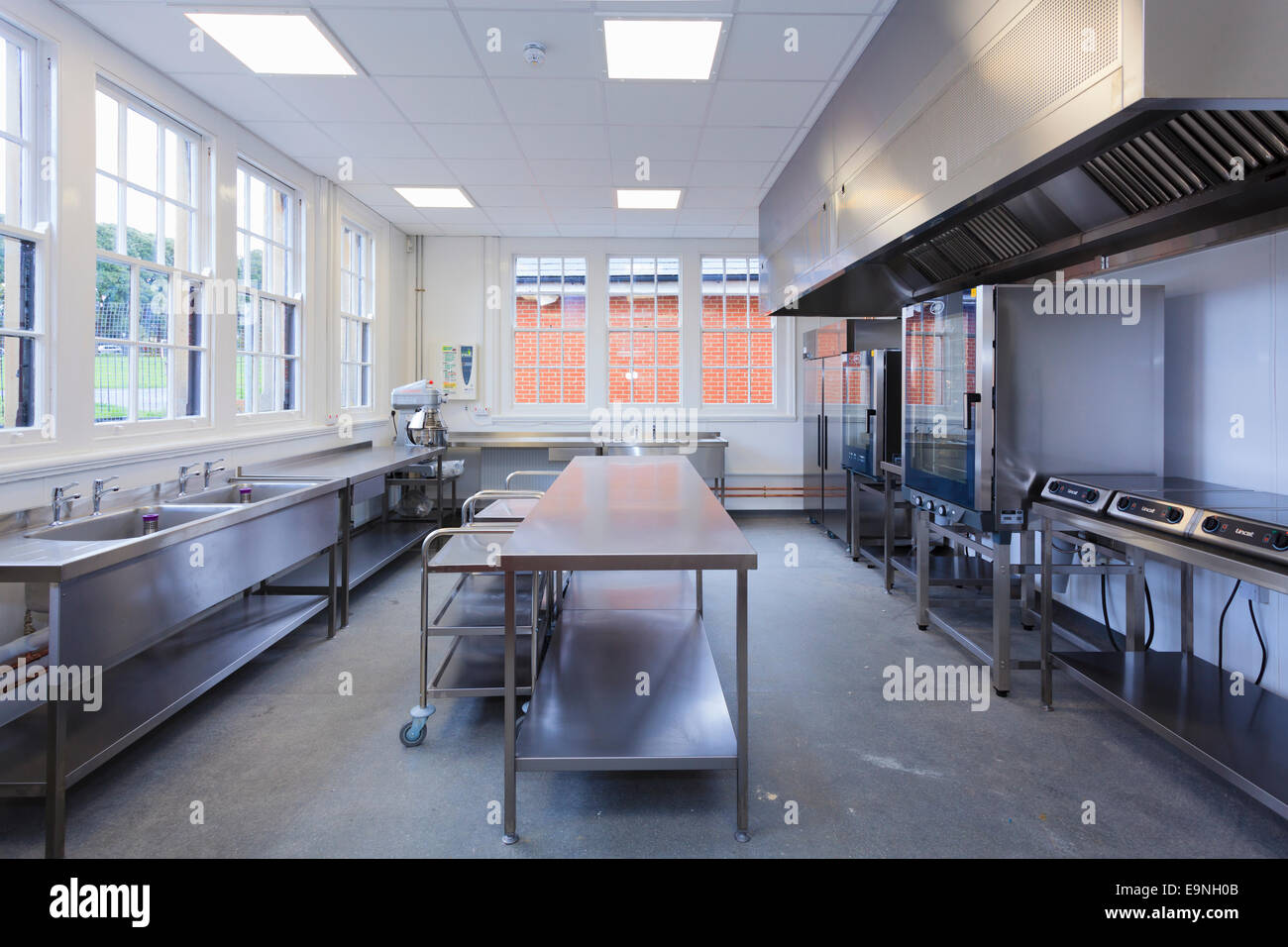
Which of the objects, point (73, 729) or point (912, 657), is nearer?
point (73, 729)

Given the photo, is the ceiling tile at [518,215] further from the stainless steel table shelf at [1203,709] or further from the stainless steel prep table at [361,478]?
the stainless steel table shelf at [1203,709]

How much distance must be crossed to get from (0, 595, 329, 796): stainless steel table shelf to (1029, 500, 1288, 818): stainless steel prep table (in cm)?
306

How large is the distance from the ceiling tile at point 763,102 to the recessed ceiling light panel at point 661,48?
0.25 meters

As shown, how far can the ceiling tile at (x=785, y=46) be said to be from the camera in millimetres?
2986

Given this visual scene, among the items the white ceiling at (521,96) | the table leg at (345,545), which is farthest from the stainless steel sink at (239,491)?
the white ceiling at (521,96)

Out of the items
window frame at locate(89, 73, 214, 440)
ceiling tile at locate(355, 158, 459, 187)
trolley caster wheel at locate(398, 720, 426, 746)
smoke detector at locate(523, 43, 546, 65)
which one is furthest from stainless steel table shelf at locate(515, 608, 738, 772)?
ceiling tile at locate(355, 158, 459, 187)

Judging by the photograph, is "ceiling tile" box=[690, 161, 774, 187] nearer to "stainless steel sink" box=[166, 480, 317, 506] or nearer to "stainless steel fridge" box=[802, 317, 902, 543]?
"stainless steel fridge" box=[802, 317, 902, 543]

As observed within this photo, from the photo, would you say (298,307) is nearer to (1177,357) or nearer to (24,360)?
(24,360)

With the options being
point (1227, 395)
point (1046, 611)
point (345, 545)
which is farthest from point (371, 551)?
point (1227, 395)

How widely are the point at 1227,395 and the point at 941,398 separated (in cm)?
106
